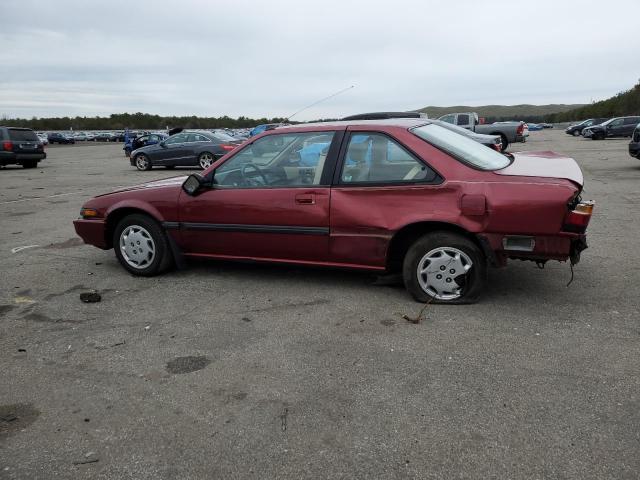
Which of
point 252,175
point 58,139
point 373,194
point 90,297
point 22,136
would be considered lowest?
point 90,297

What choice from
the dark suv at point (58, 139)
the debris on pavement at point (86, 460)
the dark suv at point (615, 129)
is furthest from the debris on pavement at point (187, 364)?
the dark suv at point (58, 139)

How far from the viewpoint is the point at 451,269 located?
4.16 meters

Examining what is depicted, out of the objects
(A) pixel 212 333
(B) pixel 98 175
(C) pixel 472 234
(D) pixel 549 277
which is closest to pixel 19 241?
(A) pixel 212 333

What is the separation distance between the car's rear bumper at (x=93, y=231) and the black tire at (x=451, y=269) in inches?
127

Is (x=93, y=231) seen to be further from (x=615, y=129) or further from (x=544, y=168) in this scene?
(x=615, y=129)

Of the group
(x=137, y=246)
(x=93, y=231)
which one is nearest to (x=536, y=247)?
(x=137, y=246)

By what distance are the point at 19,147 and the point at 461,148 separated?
67.9 feet

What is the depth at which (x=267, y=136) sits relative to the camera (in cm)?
484

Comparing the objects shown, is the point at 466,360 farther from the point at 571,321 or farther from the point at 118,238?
the point at 118,238

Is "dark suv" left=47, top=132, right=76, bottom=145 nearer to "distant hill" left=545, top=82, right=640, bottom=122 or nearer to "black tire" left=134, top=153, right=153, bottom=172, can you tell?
"black tire" left=134, top=153, right=153, bottom=172

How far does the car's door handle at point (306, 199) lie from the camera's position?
4.48m

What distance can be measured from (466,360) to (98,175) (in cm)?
1651

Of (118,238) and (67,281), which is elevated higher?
(118,238)

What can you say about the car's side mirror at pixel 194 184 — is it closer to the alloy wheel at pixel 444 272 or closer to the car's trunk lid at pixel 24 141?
the alloy wheel at pixel 444 272
